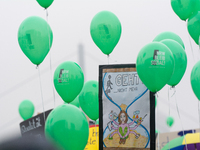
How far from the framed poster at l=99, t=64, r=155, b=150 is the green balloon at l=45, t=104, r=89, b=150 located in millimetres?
491

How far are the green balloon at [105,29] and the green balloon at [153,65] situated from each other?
2.74ft

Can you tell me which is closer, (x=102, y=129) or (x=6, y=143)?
(x=6, y=143)

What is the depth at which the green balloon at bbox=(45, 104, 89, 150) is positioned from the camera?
155 cm

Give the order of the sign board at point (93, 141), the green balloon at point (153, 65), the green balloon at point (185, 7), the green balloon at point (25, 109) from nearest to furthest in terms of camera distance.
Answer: the green balloon at point (153, 65)
the sign board at point (93, 141)
the green balloon at point (185, 7)
the green balloon at point (25, 109)

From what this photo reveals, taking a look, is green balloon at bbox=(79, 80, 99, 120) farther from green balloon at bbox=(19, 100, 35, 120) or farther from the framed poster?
green balloon at bbox=(19, 100, 35, 120)

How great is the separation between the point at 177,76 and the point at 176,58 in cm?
17

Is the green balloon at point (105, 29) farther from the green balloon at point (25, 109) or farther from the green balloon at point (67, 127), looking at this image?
the green balloon at point (25, 109)

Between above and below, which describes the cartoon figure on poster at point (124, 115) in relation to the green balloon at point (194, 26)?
below

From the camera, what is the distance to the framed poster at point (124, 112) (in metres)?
2.09

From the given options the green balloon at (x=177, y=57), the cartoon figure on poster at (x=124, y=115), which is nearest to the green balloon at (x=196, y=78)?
the green balloon at (x=177, y=57)

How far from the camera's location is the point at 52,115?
62.5 inches

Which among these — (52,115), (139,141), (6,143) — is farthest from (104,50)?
(6,143)

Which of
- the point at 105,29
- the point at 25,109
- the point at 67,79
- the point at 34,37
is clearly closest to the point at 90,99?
the point at 67,79

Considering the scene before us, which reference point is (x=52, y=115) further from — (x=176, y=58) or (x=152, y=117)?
(x=176, y=58)
